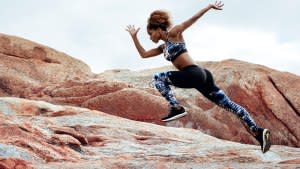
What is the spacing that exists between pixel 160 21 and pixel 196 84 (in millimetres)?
1301

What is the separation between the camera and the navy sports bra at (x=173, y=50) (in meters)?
12.1

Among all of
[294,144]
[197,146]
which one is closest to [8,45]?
[294,144]

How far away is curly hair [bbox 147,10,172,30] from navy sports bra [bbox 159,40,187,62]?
0.32 meters

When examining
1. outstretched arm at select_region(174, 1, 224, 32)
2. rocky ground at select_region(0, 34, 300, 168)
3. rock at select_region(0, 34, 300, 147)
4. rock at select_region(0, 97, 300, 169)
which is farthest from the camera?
rock at select_region(0, 34, 300, 147)

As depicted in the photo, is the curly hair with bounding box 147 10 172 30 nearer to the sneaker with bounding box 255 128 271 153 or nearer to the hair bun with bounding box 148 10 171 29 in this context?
the hair bun with bounding box 148 10 171 29

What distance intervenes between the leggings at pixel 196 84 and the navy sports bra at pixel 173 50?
13.0 inches

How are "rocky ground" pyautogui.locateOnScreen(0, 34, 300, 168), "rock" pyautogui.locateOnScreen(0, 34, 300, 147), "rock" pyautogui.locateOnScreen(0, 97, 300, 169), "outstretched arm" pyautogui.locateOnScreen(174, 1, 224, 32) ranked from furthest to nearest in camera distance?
"rock" pyautogui.locateOnScreen(0, 34, 300, 147)
"rocky ground" pyautogui.locateOnScreen(0, 34, 300, 168)
"rock" pyautogui.locateOnScreen(0, 97, 300, 169)
"outstretched arm" pyautogui.locateOnScreen(174, 1, 224, 32)

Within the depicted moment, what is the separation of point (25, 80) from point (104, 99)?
19.9 feet

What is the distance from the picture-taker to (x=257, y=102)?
36.6 metres

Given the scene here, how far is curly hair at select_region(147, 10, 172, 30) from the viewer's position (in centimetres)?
1224

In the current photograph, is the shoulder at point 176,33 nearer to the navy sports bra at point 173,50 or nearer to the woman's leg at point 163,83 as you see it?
the navy sports bra at point 173,50

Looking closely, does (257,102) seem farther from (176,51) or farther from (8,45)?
(176,51)

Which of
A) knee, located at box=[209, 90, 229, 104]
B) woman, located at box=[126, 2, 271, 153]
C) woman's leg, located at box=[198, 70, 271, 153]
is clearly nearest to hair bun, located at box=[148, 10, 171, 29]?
woman, located at box=[126, 2, 271, 153]

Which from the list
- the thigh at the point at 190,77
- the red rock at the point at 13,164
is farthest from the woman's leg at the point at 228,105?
the red rock at the point at 13,164
